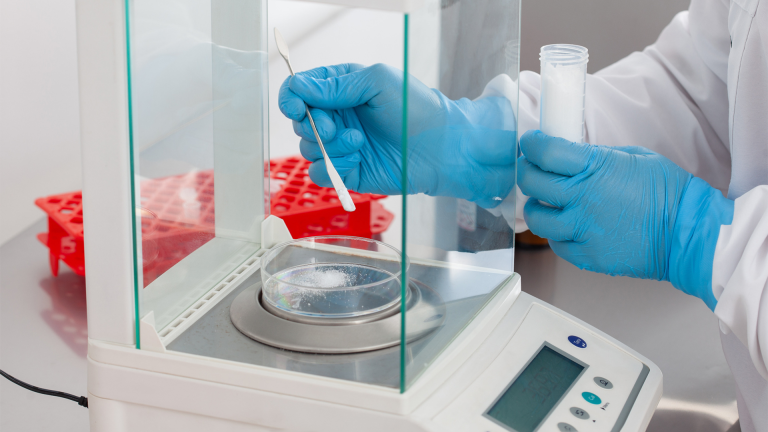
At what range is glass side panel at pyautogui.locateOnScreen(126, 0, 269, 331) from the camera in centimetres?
62

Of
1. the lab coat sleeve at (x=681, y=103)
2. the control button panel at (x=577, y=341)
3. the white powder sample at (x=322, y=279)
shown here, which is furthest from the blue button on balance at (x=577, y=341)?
the lab coat sleeve at (x=681, y=103)

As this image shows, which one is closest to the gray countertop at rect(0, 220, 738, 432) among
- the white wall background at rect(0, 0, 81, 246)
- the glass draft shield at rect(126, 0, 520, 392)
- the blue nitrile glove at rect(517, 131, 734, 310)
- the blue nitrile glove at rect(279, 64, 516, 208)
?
the white wall background at rect(0, 0, 81, 246)

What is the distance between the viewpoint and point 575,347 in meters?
0.70

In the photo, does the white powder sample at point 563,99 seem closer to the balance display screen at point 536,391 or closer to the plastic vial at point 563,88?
the plastic vial at point 563,88

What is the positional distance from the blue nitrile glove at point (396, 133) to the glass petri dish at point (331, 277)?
5.3 inches

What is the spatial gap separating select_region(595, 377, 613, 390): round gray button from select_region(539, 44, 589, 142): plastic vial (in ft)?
1.07

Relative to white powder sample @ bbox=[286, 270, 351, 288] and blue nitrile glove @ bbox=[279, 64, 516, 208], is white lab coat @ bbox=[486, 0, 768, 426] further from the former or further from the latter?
white powder sample @ bbox=[286, 270, 351, 288]

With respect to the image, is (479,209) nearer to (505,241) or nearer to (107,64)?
(505,241)

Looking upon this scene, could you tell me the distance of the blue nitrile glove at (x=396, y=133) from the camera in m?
0.59

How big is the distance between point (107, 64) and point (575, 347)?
544 millimetres

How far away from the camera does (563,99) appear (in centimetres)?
79

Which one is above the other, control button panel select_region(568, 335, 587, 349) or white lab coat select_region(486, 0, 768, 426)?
white lab coat select_region(486, 0, 768, 426)

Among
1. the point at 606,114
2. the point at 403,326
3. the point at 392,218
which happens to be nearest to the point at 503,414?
the point at 403,326

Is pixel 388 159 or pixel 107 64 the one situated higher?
pixel 107 64
